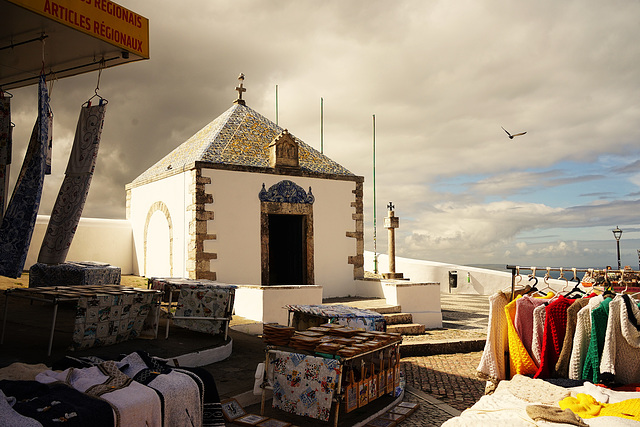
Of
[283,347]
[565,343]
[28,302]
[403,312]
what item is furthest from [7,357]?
[403,312]

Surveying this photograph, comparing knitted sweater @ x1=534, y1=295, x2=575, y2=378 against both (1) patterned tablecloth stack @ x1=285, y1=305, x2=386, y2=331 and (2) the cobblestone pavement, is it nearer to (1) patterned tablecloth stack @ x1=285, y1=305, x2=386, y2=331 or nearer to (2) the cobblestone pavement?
(2) the cobblestone pavement

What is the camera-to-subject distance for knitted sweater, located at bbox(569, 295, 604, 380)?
4.75 meters

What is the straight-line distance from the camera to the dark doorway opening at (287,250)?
13.7 m

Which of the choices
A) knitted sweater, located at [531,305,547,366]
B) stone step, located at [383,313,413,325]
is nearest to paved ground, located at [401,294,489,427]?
stone step, located at [383,313,413,325]

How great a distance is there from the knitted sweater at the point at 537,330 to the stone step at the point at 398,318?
6064mm

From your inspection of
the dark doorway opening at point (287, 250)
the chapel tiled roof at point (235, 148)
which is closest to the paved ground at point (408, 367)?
the dark doorway opening at point (287, 250)

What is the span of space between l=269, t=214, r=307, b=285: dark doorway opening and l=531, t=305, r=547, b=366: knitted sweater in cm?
873

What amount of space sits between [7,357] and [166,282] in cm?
237

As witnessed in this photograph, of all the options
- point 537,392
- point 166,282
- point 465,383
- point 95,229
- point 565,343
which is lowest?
point 465,383

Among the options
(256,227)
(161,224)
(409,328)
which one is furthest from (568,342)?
(161,224)

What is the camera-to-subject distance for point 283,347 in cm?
544

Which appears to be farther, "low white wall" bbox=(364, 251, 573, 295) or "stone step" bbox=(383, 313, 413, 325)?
"low white wall" bbox=(364, 251, 573, 295)

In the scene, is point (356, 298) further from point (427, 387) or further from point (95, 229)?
point (95, 229)

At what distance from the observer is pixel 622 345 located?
462 centimetres
